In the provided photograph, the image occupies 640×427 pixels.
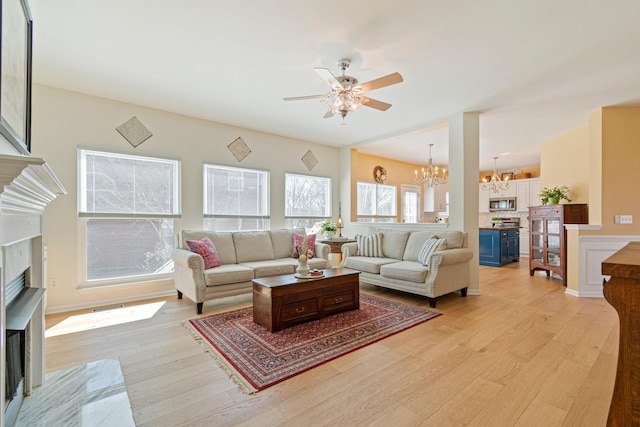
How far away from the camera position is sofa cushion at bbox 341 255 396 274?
4312mm

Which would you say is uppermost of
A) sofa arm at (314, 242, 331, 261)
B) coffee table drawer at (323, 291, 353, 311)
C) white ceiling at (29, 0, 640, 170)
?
white ceiling at (29, 0, 640, 170)

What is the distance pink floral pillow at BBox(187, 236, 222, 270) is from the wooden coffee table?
988mm

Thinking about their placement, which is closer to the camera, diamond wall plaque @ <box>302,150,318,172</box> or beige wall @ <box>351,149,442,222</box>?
diamond wall plaque @ <box>302,150,318,172</box>

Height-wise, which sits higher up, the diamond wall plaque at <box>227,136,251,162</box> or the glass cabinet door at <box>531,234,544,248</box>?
the diamond wall plaque at <box>227,136,251,162</box>

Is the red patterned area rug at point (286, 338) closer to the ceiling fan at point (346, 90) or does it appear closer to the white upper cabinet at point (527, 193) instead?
the ceiling fan at point (346, 90)

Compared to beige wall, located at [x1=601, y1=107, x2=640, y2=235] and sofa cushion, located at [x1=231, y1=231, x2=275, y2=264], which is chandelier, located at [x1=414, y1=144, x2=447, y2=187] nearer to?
beige wall, located at [x1=601, y1=107, x2=640, y2=235]

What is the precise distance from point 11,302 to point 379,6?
294 centimetres

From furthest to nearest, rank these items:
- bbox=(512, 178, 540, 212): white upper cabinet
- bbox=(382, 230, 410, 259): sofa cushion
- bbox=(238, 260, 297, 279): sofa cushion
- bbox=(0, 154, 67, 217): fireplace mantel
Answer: bbox=(512, 178, 540, 212): white upper cabinet, bbox=(382, 230, 410, 259): sofa cushion, bbox=(238, 260, 297, 279): sofa cushion, bbox=(0, 154, 67, 217): fireplace mantel

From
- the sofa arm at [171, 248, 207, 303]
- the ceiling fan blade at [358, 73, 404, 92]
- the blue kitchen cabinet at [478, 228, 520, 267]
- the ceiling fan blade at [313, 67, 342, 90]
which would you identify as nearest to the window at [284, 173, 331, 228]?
the sofa arm at [171, 248, 207, 303]

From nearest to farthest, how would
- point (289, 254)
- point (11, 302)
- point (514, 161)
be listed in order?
point (11, 302), point (289, 254), point (514, 161)

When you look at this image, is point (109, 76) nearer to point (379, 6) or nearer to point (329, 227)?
point (379, 6)

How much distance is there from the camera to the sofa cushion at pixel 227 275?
351cm

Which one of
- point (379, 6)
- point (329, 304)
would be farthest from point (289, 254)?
point (379, 6)

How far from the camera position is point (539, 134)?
17.7 ft
